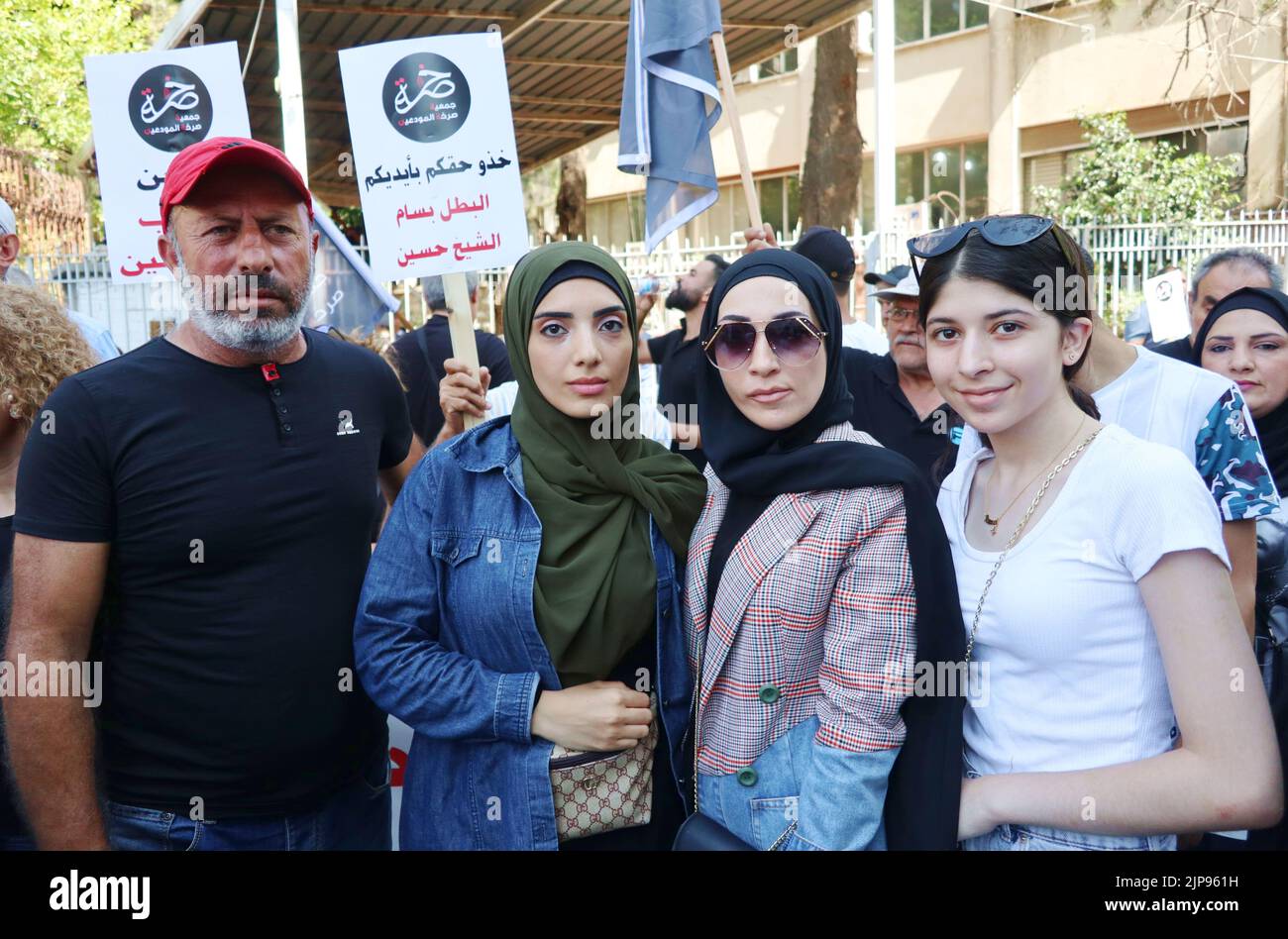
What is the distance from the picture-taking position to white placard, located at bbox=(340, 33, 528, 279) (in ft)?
11.5

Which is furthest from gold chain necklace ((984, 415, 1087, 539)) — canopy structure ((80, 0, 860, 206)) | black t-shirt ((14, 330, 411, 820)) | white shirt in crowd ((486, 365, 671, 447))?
canopy structure ((80, 0, 860, 206))

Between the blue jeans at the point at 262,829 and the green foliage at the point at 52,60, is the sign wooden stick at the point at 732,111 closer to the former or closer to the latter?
the blue jeans at the point at 262,829

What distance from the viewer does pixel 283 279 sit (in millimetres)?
2430

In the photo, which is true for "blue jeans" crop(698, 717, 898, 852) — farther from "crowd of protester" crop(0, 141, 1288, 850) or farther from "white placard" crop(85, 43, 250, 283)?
"white placard" crop(85, 43, 250, 283)

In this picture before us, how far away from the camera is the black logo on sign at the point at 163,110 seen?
14.5 ft

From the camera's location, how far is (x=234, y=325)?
233 centimetres

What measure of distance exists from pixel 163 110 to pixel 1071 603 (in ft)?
13.5

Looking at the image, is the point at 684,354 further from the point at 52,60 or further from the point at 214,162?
the point at 52,60

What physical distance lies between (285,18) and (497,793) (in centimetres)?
703

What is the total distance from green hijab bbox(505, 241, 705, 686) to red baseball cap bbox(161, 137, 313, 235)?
60 cm
